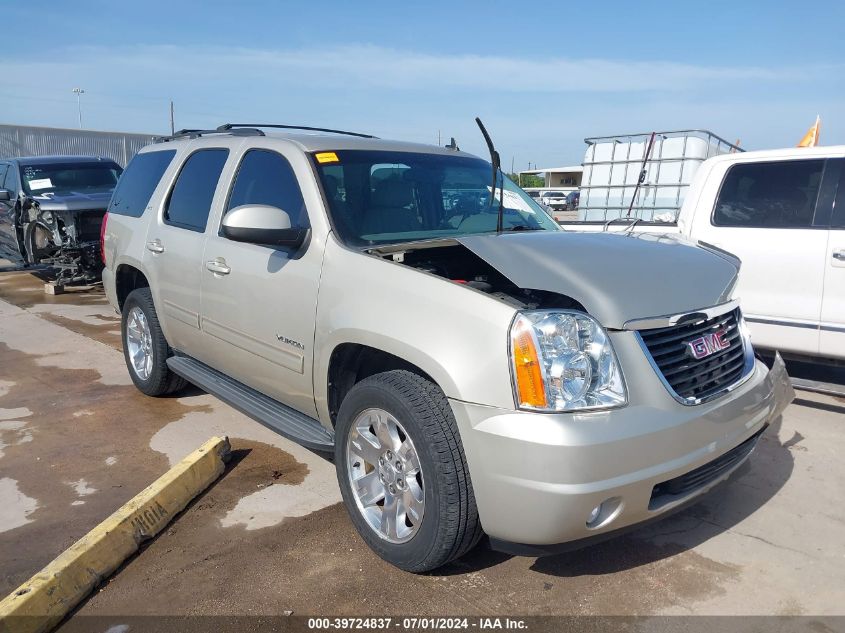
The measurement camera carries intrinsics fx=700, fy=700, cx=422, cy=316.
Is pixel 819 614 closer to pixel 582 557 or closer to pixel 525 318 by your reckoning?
pixel 582 557

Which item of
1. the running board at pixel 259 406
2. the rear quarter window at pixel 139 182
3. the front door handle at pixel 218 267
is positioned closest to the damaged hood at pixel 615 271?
the running board at pixel 259 406

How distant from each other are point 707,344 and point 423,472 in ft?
4.26

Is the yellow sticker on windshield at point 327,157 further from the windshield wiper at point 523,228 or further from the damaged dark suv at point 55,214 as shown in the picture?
the damaged dark suv at point 55,214

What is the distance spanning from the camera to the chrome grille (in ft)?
8.79

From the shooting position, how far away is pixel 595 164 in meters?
9.48

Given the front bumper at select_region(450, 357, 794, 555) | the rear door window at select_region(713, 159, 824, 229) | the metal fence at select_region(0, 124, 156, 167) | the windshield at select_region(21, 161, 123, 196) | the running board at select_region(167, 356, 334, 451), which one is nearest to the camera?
the front bumper at select_region(450, 357, 794, 555)

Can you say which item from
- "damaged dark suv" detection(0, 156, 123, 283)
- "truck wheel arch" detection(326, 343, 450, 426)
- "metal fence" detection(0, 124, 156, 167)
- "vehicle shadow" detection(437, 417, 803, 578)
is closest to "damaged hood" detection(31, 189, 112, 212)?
"damaged dark suv" detection(0, 156, 123, 283)

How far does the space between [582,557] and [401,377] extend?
3.85 feet

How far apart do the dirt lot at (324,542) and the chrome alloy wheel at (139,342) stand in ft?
1.47

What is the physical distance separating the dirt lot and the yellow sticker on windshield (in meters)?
1.74

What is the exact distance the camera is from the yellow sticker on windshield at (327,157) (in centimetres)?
366

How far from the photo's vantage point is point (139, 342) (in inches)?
209

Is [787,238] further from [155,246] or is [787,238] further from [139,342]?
[139,342]

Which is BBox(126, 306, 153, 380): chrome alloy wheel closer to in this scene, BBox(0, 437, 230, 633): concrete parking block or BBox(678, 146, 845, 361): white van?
BBox(0, 437, 230, 633): concrete parking block
